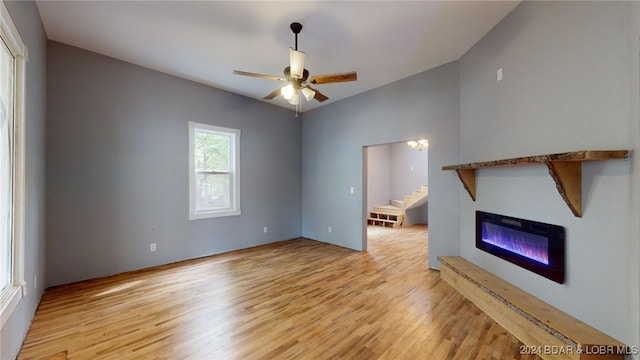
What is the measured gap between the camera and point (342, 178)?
17.1 feet

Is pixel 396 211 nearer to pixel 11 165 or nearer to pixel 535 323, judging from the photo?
pixel 535 323

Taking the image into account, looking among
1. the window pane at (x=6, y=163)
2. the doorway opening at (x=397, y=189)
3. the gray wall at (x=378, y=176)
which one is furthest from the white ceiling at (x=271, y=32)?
the gray wall at (x=378, y=176)

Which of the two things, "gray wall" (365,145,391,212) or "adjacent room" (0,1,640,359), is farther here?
"gray wall" (365,145,391,212)

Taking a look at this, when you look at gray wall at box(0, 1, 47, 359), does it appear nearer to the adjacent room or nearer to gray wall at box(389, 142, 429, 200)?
the adjacent room

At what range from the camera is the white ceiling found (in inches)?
96.3

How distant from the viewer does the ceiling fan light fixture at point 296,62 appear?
2.43 metres

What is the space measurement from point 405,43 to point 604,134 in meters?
2.13

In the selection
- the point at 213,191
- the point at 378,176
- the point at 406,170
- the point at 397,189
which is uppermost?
the point at 406,170

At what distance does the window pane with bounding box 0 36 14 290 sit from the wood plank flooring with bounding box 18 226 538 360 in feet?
2.56

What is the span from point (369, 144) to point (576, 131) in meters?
2.99

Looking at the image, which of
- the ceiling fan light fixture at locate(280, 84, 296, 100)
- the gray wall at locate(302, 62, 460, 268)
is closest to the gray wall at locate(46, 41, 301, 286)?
the gray wall at locate(302, 62, 460, 268)

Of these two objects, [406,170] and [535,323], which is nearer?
[535,323]

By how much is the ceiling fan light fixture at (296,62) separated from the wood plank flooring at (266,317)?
2455 millimetres

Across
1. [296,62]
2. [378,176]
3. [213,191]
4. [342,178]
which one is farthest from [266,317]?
[378,176]
